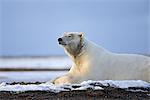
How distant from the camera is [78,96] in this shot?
19.0ft

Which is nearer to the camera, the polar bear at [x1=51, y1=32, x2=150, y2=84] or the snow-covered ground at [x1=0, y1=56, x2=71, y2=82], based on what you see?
the polar bear at [x1=51, y1=32, x2=150, y2=84]

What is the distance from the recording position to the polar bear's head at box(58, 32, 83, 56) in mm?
7648

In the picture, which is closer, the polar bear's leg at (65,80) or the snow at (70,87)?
the snow at (70,87)

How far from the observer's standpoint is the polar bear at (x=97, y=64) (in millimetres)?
7414

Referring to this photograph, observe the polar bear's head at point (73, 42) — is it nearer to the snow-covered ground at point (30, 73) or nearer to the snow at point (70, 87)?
the snow at point (70, 87)

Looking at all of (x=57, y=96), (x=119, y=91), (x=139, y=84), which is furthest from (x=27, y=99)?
(x=139, y=84)

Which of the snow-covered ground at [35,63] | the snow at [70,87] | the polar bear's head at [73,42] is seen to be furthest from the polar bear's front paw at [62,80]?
the snow-covered ground at [35,63]

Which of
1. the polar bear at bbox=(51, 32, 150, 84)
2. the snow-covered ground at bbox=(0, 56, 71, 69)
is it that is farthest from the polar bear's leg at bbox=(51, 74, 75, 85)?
the snow-covered ground at bbox=(0, 56, 71, 69)

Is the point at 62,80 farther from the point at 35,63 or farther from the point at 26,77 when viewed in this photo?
the point at 35,63

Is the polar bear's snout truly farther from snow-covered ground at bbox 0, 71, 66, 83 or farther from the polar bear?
snow-covered ground at bbox 0, 71, 66, 83

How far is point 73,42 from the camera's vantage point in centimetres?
771

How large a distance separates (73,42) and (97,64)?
0.56 m

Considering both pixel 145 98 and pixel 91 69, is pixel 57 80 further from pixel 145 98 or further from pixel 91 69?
pixel 145 98

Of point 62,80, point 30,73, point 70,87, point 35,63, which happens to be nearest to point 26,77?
point 30,73
